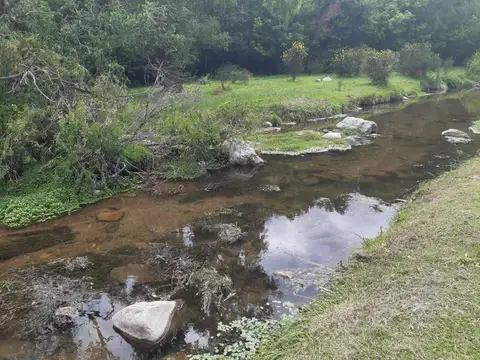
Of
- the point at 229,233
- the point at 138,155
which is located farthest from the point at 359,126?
the point at 229,233

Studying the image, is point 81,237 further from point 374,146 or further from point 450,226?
point 374,146

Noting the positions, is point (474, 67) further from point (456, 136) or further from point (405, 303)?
point (405, 303)

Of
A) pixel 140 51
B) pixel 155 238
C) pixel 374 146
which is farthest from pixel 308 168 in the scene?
pixel 140 51

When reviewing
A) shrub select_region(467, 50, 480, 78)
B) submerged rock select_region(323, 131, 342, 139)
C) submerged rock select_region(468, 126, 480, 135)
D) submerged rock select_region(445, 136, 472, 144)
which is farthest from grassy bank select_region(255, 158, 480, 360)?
shrub select_region(467, 50, 480, 78)

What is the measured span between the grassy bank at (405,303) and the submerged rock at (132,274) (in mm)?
3342

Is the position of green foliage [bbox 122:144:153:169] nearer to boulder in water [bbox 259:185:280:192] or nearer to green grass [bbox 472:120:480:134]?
boulder in water [bbox 259:185:280:192]

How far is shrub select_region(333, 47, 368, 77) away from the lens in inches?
1320

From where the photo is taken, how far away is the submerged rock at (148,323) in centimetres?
654

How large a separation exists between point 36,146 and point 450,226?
1189cm

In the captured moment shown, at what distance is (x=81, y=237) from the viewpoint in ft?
34.1

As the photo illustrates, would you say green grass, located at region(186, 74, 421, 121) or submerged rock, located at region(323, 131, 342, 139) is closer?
submerged rock, located at region(323, 131, 342, 139)

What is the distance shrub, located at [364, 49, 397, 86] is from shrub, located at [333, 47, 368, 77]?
1.54 metres

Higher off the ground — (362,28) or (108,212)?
(362,28)

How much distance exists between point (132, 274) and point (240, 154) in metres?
7.71
